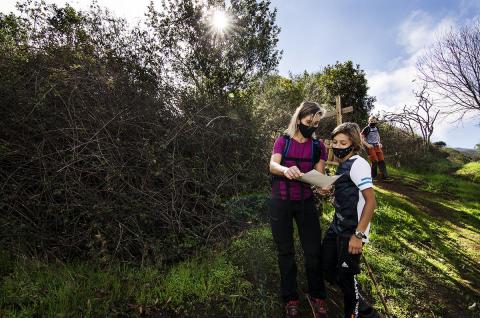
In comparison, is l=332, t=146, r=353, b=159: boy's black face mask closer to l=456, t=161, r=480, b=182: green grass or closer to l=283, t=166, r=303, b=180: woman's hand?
l=283, t=166, r=303, b=180: woman's hand

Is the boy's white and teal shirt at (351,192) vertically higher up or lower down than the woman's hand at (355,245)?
higher up

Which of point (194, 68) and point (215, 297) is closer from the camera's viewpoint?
point (215, 297)

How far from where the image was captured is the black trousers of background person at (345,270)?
8.44ft

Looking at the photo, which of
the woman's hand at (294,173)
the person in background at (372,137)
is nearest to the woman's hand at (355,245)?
the woman's hand at (294,173)

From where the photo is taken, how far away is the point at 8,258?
3352 mm

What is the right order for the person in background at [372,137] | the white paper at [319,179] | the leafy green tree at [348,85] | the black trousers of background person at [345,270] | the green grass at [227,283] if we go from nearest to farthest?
the white paper at [319,179]
the black trousers of background person at [345,270]
the green grass at [227,283]
the person in background at [372,137]
the leafy green tree at [348,85]

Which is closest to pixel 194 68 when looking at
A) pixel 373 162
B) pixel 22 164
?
pixel 373 162

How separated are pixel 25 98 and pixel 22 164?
1002 mm

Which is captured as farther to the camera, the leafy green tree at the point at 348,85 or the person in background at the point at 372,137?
the leafy green tree at the point at 348,85

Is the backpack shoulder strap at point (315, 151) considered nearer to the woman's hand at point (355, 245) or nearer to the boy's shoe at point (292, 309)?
the woman's hand at point (355, 245)

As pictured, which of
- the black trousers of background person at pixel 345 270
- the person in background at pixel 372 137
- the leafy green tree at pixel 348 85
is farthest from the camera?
the leafy green tree at pixel 348 85

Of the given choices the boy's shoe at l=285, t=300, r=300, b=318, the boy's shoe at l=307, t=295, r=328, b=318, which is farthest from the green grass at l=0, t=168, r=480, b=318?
the boy's shoe at l=307, t=295, r=328, b=318

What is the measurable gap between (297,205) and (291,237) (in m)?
0.32

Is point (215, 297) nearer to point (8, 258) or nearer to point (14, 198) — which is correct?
point (8, 258)
